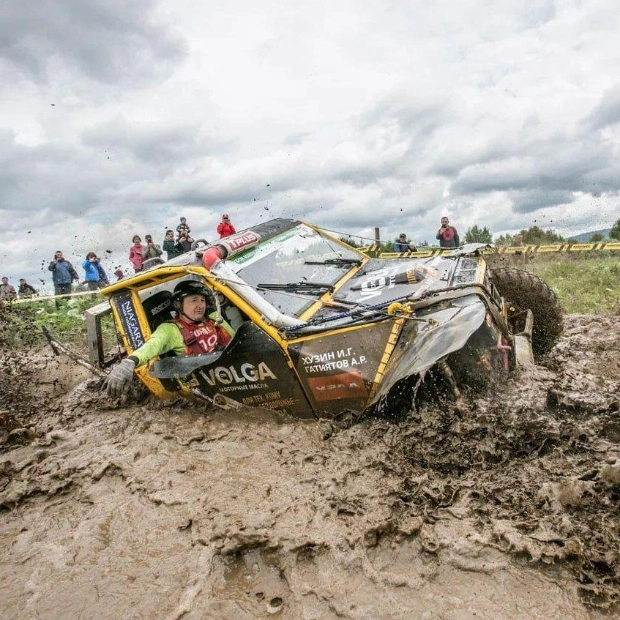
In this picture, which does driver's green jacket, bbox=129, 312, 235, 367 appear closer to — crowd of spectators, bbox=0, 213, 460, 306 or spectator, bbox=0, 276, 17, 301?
crowd of spectators, bbox=0, 213, 460, 306

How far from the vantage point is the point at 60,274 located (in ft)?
42.2

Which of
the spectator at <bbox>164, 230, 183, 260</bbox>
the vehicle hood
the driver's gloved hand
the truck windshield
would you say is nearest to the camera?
the vehicle hood

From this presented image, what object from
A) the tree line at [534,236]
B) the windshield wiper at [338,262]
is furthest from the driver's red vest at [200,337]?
the tree line at [534,236]

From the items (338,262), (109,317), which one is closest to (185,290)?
(338,262)

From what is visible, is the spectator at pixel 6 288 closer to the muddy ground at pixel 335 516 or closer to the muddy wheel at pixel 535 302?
the muddy ground at pixel 335 516

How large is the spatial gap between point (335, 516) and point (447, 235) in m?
11.1

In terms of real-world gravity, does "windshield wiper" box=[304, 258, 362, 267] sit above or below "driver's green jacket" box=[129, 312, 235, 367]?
above

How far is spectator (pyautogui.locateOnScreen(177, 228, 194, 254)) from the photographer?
1098 cm

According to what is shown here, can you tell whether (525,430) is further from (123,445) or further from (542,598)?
(123,445)

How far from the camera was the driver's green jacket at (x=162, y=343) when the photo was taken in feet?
13.2

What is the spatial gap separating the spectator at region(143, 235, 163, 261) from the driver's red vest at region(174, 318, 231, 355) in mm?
8126

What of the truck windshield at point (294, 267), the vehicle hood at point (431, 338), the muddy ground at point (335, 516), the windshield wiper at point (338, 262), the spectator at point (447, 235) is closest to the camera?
the muddy ground at point (335, 516)

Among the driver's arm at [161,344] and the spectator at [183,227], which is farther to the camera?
the spectator at [183,227]

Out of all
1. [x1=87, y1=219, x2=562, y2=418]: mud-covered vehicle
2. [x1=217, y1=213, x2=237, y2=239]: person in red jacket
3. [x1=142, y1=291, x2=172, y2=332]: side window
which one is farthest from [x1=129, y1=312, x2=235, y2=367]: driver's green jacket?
[x1=217, y1=213, x2=237, y2=239]: person in red jacket
